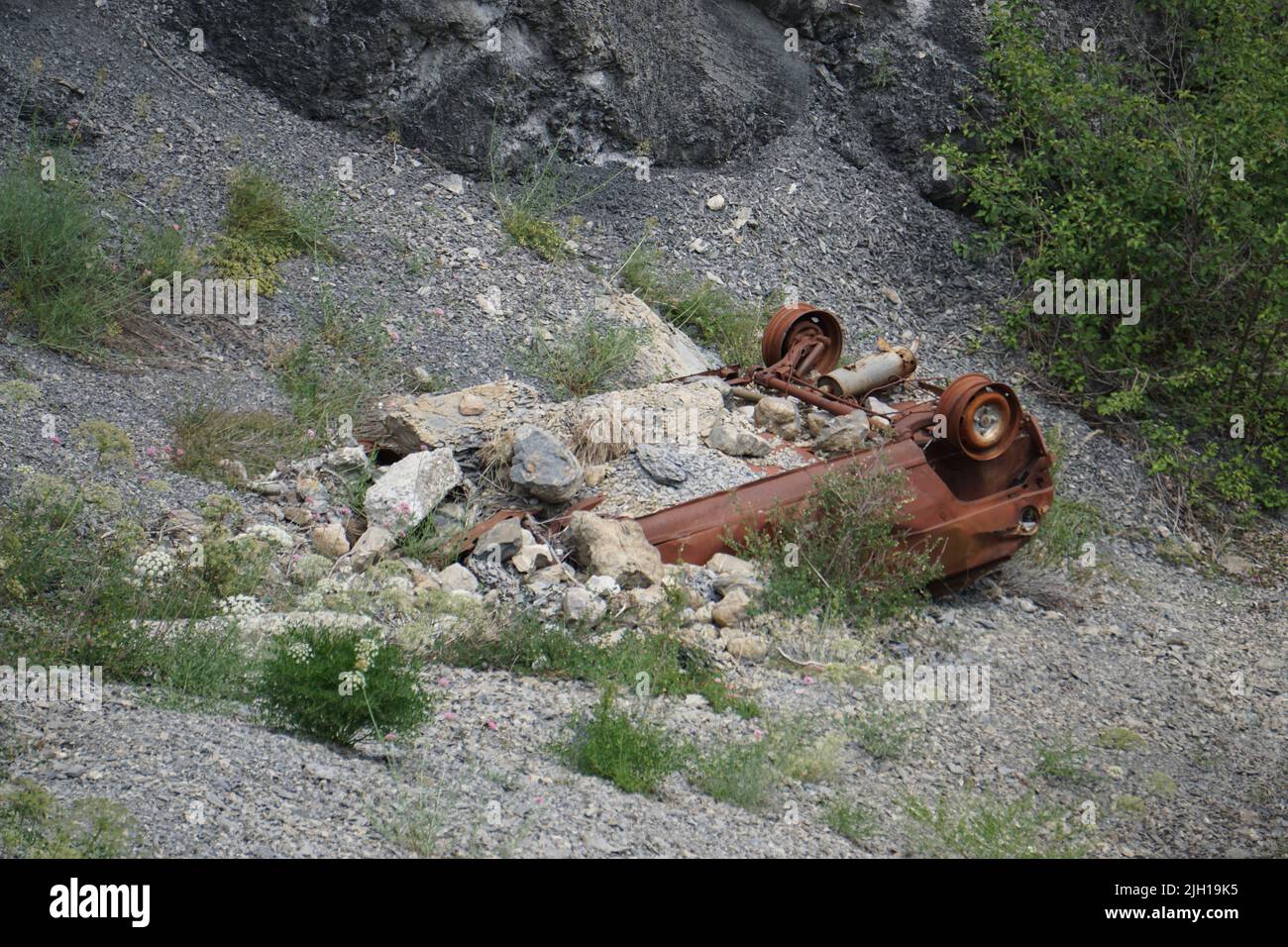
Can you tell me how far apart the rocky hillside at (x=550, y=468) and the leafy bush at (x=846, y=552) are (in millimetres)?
145

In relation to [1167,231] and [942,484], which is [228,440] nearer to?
[942,484]

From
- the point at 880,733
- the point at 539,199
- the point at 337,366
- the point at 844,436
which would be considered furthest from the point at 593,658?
the point at 539,199

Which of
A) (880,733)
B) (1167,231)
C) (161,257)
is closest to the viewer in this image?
(880,733)

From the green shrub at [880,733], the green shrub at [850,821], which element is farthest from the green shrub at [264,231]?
the green shrub at [850,821]

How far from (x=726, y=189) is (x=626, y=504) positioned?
4.83m

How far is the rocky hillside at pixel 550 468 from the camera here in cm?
386

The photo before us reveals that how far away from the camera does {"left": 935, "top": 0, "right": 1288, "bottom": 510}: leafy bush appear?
847 cm

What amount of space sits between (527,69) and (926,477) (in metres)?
5.12

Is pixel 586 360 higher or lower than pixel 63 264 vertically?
lower

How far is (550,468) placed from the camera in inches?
231

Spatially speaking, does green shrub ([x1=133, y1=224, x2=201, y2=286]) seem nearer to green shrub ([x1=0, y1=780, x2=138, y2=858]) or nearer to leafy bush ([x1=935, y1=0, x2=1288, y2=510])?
green shrub ([x1=0, y1=780, x2=138, y2=858])

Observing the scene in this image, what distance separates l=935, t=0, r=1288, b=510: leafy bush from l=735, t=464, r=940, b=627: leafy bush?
3628 mm
